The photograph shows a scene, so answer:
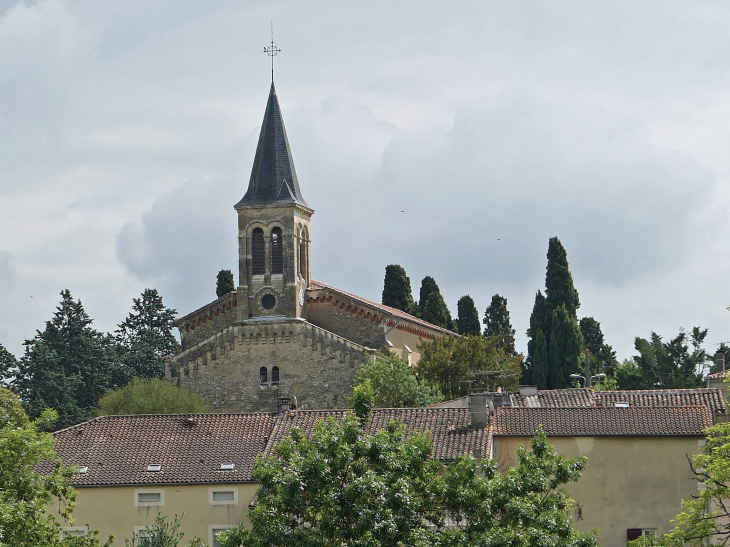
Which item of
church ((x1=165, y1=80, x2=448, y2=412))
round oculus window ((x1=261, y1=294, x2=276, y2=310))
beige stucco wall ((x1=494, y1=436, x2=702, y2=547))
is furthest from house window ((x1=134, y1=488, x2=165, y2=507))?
round oculus window ((x1=261, y1=294, x2=276, y2=310))

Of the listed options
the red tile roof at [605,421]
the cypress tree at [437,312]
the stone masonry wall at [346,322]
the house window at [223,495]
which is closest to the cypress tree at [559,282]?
the cypress tree at [437,312]

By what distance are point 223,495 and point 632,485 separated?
39.6 ft

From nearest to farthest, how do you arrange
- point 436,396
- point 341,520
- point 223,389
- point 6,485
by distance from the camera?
point 341,520 < point 6,485 < point 436,396 < point 223,389

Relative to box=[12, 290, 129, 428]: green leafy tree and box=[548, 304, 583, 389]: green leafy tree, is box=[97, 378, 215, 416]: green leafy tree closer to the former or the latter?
box=[12, 290, 129, 428]: green leafy tree

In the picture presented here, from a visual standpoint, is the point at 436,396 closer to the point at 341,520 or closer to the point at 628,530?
the point at 628,530

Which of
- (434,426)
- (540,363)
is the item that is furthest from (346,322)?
(434,426)

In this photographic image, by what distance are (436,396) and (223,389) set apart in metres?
12.3

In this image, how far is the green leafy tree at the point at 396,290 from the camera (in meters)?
85.7

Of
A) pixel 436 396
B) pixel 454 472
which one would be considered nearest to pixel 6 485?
pixel 454 472

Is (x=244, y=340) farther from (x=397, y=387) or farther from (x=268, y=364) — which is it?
(x=397, y=387)

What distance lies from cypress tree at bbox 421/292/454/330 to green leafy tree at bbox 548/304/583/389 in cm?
777

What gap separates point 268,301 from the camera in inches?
2901

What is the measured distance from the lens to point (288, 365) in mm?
70875

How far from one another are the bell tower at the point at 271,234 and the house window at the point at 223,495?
30.9 metres
